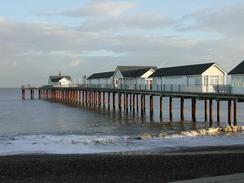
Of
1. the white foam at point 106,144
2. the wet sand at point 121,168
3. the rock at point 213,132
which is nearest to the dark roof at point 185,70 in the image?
the rock at point 213,132

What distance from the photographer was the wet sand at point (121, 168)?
11420 millimetres

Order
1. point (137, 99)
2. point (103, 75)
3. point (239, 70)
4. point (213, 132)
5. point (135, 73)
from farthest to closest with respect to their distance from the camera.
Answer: point (103, 75), point (135, 73), point (137, 99), point (239, 70), point (213, 132)

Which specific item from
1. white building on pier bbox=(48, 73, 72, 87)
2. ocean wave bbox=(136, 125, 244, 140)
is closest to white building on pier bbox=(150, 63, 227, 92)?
ocean wave bbox=(136, 125, 244, 140)

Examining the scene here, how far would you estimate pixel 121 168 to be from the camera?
511 inches

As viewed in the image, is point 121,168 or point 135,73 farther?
point 135,73

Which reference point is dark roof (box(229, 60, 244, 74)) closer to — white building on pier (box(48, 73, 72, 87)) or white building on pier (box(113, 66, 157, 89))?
white building on pier (box(113, 66, 157, 89))

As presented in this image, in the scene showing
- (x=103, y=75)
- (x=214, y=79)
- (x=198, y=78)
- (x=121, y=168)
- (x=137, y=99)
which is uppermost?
(x=103, y=75)

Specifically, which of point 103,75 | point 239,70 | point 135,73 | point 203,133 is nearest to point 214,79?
point 239,70

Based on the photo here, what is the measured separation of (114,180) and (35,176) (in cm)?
211

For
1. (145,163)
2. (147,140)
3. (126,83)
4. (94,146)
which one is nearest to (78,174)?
(145,163)

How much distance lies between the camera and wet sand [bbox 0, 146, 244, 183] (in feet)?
37.5

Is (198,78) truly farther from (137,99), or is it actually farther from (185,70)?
(137,99)

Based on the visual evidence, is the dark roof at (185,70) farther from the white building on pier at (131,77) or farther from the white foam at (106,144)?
the white foam at (106,144)

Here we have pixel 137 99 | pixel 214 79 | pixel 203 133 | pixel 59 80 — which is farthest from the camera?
pixel 59 80
